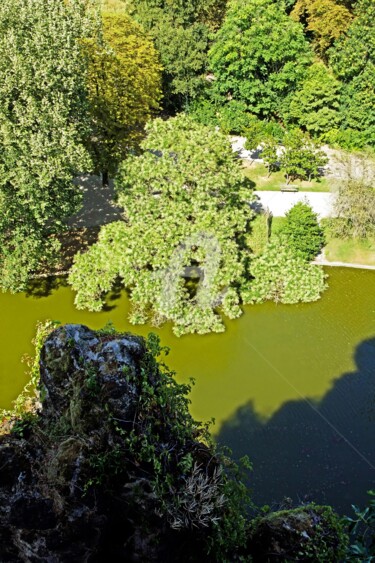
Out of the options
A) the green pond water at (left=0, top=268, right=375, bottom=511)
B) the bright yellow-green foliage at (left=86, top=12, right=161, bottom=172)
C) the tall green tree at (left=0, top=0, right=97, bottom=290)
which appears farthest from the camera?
the bright yellow-green foliage at (left=86, top=12, right=161, bottom=172)

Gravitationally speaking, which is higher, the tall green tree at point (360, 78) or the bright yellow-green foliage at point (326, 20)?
the bright yellow-green foliage at point (326, 20)

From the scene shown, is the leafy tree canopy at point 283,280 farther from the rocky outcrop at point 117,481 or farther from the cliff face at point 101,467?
the cliff face at point 101,467

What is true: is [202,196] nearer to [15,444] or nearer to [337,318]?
[337,318]

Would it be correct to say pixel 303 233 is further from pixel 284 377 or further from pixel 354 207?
pixel 284 377

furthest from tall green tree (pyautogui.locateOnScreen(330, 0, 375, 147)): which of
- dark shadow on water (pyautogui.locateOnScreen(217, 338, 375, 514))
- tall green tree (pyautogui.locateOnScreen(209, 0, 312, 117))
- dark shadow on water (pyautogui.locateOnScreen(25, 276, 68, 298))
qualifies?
dark shadow on water (pyautogui.locateOnScreen(25, 276, 68, 298))

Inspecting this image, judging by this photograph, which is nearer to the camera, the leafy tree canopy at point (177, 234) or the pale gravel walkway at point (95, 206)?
the leafy tree canopy at point (177, 234)

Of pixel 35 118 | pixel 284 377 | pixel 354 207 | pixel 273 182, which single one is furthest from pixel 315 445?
pixel 273 182

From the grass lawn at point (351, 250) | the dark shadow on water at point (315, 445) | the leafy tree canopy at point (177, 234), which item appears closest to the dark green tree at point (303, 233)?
the grass lawn at point (351, 250)

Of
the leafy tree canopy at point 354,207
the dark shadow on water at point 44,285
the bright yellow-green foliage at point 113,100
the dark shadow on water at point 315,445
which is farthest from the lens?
the bright yellow-green foliage at point 113,100

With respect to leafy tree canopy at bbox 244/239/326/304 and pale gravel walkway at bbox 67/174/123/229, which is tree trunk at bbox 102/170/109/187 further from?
leafy tree canopy at bbox 244/239/326/304
